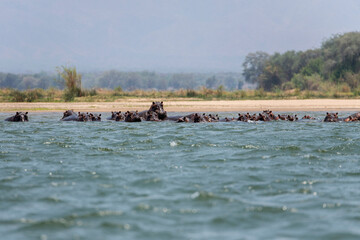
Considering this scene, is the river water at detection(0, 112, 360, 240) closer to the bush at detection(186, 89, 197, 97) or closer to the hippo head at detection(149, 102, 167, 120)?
the hippo head at detection(149, 102, 167, 120)

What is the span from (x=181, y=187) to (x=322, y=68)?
59.7 meters

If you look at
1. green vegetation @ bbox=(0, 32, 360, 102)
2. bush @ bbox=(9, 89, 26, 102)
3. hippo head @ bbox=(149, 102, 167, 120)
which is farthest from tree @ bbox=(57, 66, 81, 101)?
hippo head @ bbox=(149, 102, 167, 120)

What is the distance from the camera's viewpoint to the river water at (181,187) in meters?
7.82

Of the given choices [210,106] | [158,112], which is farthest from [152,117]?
[210,106]

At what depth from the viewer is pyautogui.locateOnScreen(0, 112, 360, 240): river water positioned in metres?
7.82

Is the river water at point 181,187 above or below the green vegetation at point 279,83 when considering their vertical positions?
below

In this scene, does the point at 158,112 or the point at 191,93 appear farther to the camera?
the point at 191,93

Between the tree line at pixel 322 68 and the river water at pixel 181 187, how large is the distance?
Result: 33.7 metres

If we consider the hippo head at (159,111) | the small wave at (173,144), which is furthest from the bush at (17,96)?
the small wave at (173,144)

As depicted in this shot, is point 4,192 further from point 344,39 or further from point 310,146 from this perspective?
point 344,39

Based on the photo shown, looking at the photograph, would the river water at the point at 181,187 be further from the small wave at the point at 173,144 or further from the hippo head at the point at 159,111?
the hippo head at the point at 159,111

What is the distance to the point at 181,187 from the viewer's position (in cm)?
1027

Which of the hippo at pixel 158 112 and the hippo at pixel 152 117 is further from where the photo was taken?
the hippo at pixel 158 112

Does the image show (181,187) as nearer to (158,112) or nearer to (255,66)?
(158,112)
